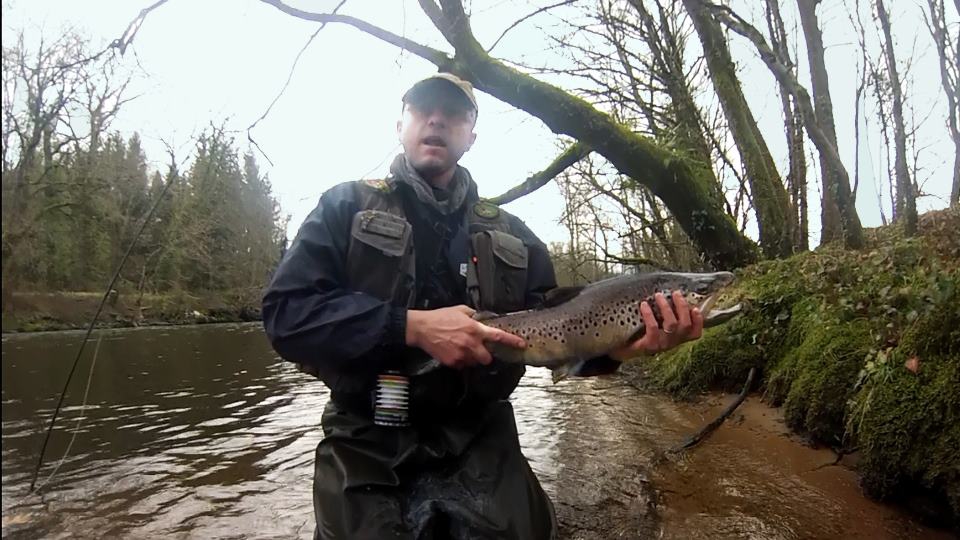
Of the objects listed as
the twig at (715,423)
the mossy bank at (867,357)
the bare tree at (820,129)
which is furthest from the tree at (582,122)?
the twig at (715,423)

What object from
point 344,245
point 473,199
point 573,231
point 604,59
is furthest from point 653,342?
point 573,231

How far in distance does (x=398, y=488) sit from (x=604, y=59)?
12.6 meters

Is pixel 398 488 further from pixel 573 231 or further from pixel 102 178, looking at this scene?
pixel 573 231

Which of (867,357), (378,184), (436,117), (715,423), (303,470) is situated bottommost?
(303,470)

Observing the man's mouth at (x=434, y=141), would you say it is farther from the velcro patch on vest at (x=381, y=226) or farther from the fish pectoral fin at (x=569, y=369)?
the fish pectoral fin at (x=569, y=369)

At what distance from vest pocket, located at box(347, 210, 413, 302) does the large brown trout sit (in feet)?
1.62

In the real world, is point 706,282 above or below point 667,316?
above

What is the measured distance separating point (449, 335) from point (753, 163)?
9.26 m

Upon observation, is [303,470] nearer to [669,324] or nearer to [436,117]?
[436,117]

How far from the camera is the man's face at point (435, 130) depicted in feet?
10.7

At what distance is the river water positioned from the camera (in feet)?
12.9

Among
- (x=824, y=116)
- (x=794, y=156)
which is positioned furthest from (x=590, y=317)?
(x=794, y=156)

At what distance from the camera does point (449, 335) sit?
103 inches

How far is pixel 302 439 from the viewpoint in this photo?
7.83 m
